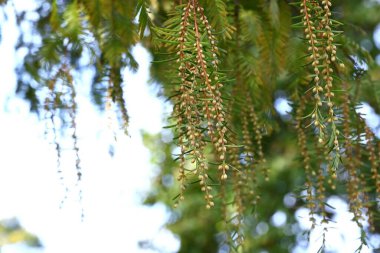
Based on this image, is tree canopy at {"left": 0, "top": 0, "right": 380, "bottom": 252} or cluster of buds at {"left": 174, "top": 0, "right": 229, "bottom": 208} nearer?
cluster of buds at {"left": 174, "top": 0, "right": 229, "bottom": 208}

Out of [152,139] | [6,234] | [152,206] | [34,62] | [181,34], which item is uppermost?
[6,234]

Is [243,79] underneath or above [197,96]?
above

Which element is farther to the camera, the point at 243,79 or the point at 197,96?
the point at 243,79

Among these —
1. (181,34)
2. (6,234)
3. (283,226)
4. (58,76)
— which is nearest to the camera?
(181,34)

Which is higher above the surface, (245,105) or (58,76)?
(58,76)

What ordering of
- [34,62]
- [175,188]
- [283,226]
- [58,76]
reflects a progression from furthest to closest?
[175,188] < [283,226] < [34,62] < [58,76]

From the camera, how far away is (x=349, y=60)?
48.6 inches

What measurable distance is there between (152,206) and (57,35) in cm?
206

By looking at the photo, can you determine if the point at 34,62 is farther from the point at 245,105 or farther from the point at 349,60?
the point at 349,60

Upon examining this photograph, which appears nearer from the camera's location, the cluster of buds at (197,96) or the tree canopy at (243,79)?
the cluster of buds at (197,96)

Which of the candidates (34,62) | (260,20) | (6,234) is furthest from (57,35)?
(6,234)

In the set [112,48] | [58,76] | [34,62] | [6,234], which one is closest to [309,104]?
[112,48]

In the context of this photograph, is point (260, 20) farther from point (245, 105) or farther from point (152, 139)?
point (152, 139)

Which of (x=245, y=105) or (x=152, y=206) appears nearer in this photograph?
(x=245, y=105)
